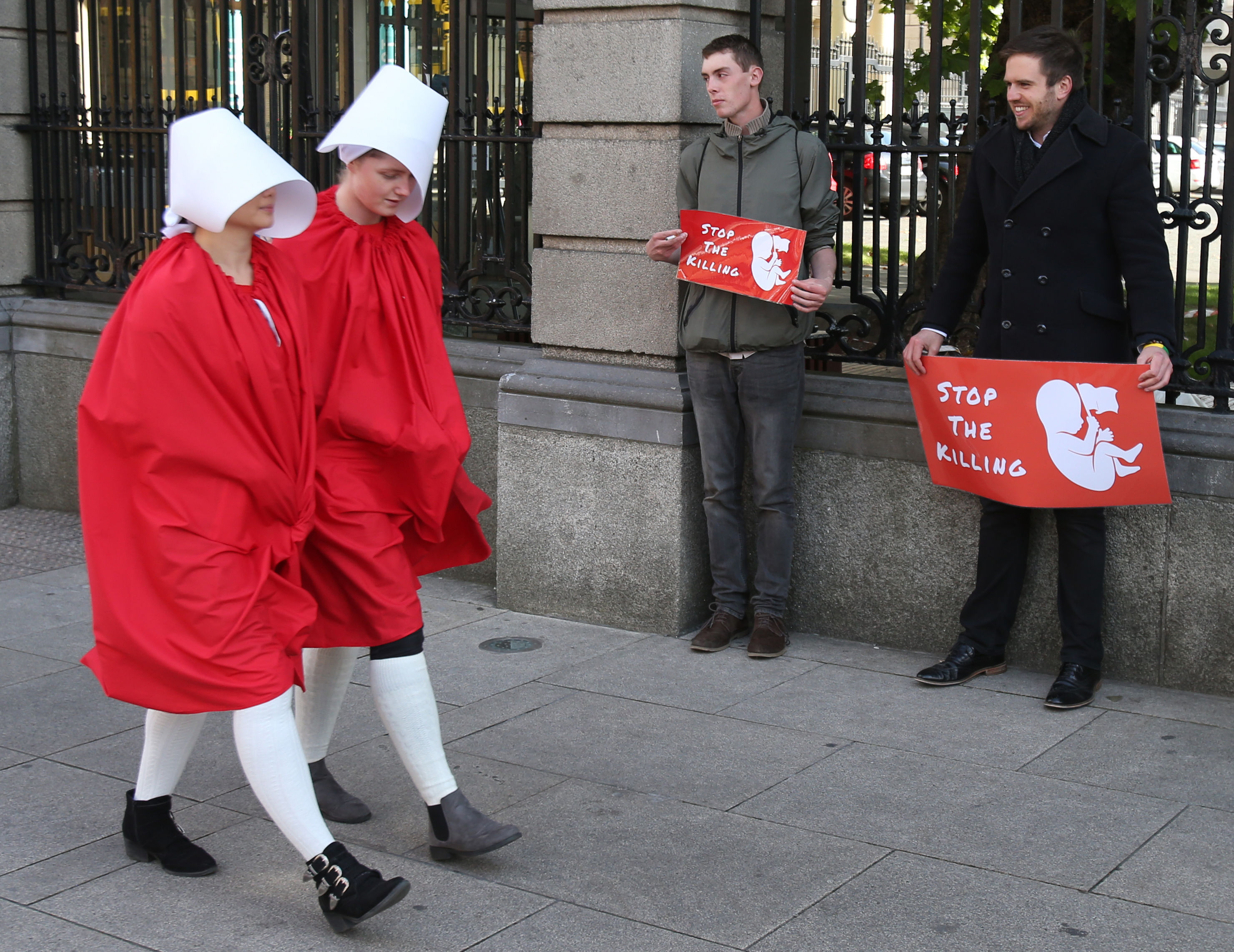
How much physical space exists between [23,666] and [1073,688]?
3.74 meters

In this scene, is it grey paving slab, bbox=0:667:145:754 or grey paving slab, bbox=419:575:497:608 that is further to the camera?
grey paving slab, bbox=419:575:497:608

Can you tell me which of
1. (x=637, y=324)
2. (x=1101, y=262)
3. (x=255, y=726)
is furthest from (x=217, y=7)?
(x=255, y=726)

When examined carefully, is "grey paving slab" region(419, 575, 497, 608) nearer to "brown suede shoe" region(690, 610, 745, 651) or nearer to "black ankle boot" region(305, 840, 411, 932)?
"brown suede shoe" region(690, 610, 745, 651)

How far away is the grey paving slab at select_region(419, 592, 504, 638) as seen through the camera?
6238 mm

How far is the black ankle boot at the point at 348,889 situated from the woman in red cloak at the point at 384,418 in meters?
0.36

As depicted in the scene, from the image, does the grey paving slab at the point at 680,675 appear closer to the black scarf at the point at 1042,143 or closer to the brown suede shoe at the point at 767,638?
the brown suede shoe at the point at 767,638

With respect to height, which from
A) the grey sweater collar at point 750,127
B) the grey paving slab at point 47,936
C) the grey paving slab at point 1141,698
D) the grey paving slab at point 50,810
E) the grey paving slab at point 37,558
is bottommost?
the grey paving slab at point 47,936

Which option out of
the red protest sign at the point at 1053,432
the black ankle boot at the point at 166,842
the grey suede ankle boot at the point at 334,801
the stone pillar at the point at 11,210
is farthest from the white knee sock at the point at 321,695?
the stone pillar at the point at 11,210

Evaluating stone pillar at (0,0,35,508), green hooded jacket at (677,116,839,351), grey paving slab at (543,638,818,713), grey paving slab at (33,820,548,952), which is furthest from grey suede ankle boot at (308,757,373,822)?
stone pillar at (0,0,35,508)

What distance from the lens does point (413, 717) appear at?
149 inches

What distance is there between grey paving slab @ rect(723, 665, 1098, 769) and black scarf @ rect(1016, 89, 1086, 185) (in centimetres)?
174

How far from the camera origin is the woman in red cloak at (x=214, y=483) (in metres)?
3.38

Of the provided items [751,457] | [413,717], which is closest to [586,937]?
Answer: [413,717]

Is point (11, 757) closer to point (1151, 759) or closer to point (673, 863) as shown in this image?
point (673, 863)
